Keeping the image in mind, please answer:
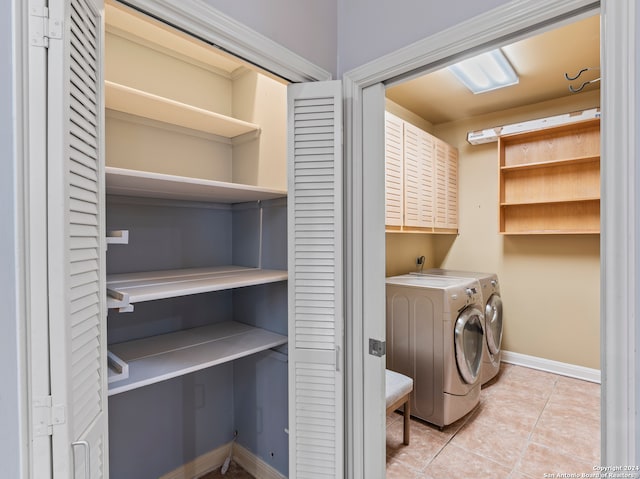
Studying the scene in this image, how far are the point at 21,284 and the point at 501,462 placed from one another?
2495 mm

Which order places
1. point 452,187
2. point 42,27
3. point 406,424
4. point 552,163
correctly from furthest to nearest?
1. point 452,187
2. point 552,163
3. point 406,424
4. point 42,27

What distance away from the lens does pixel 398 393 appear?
193 cm

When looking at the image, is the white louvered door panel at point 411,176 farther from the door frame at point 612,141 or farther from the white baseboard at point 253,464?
the white baseboard at point 253,464

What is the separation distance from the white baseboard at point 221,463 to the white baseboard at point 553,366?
2828 mm

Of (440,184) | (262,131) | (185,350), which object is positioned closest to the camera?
(185,350)

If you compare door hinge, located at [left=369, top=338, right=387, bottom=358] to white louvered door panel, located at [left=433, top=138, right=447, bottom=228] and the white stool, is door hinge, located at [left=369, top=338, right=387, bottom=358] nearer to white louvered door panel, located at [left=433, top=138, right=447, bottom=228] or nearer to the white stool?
the white stool

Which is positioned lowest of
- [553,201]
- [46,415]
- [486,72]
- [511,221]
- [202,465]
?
[202,465]

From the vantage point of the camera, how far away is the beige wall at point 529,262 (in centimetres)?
302

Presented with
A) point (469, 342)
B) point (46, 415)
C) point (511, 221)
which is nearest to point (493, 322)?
point (469, 342)

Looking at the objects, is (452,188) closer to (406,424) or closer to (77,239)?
(406,424)

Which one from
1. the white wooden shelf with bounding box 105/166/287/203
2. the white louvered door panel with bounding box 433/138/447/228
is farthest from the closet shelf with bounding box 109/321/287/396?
the white louvered door panel with bounding box 433/138/447/228

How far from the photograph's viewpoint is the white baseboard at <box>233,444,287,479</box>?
5.57 feet

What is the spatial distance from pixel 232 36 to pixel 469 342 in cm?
242

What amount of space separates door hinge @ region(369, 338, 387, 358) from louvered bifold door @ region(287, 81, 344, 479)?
0.14 m
